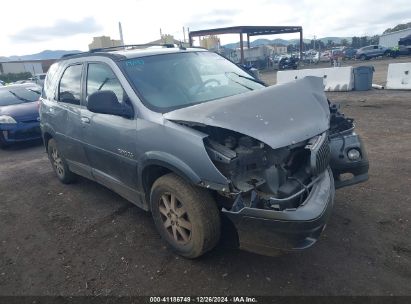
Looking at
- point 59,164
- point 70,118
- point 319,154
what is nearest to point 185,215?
point 319,154

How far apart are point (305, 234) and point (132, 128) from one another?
1908 millimetres

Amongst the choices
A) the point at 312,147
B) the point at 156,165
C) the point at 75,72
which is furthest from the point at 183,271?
the point at 75,72

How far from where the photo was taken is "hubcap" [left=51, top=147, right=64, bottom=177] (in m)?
→ 5.54

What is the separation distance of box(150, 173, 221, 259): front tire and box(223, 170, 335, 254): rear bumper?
1.09ft

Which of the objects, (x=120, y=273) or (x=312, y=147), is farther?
(x=120, y=273)

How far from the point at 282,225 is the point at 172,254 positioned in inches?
53.3

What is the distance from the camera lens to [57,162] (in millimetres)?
5684

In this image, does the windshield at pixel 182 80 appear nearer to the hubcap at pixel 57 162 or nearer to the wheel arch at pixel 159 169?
the wheel arch at pixel 159 169

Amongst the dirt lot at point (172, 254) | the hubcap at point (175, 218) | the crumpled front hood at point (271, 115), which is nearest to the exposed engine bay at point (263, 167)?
the crumpled front hood at point (271, 115)

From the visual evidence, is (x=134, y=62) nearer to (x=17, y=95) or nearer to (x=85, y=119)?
(x=85, y=119)

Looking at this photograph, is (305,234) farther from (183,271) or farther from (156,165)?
(156,165)

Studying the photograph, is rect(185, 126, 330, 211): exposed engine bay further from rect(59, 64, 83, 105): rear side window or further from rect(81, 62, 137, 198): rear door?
rect(59, 64, 83, 105): rear side window

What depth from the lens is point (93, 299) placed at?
2893 millimetres

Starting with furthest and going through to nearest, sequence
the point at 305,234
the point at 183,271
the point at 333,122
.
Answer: the point at 333,122 → the point at 183,271 → the point at 305,234
